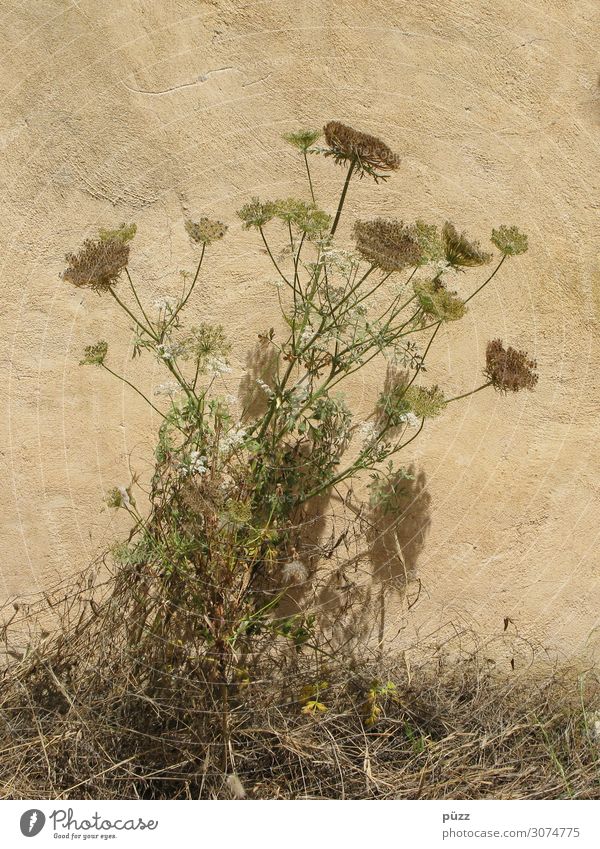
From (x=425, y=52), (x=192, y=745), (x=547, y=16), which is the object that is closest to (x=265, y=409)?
(x=192, y=745)

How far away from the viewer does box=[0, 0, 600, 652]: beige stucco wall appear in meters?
4.30

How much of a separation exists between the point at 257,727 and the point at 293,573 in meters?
0.72

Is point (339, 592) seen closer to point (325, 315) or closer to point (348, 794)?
point (348, 794)

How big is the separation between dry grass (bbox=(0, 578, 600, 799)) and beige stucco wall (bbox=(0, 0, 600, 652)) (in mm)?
341

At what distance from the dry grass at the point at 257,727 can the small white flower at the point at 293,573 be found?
13.3 inches

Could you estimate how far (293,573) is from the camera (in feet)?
13.9

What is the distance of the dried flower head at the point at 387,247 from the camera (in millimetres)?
3479

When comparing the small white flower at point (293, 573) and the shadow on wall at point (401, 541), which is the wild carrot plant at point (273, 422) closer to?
the small white flower at point (293, 573)

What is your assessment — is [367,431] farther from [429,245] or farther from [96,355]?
[96,355]

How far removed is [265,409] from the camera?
14.1ft

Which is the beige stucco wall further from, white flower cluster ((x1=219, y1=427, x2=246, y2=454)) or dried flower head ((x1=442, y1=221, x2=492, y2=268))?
dried flower head ((x1=442, y1=221, x2=492, y2=268))

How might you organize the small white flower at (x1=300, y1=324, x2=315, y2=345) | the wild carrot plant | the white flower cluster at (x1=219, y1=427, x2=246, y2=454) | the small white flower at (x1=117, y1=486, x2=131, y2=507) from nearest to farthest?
the wild carrot plant
the white flower cluster at (x1=219, y1=427, x2=246, y2=454)
the small white flower at (x1=300, y1=324, x2=315, y2=345)
the small white flower at (x1=117, y1=486, x2=131, y2=507)

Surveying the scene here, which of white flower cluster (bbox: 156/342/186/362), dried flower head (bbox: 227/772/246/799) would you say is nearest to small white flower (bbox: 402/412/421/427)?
white flower cluster (bbox: 156/342/186/362)

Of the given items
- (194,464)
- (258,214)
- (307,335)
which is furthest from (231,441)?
(258,214)
